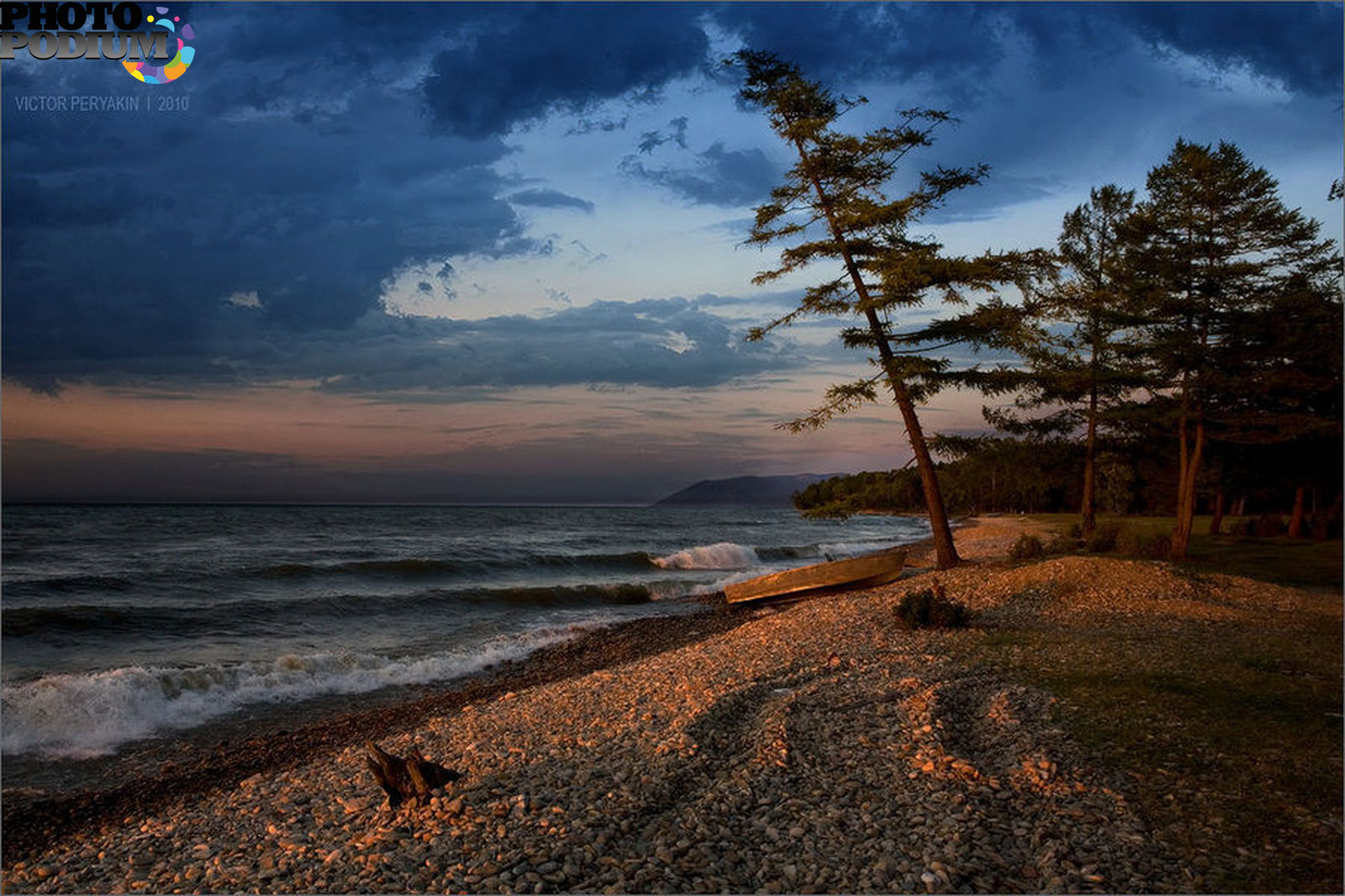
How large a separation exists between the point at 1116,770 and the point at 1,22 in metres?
14.6

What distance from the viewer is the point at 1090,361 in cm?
2667

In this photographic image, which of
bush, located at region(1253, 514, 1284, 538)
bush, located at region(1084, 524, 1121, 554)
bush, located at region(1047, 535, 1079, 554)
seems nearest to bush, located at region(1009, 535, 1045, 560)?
bush, located at region(1047, 535, 1079, 554)

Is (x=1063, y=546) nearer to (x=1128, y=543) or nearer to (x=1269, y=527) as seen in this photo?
(x=1128, y=543)

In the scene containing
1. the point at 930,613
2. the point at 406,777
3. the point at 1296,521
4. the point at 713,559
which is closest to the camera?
the point at 406,777

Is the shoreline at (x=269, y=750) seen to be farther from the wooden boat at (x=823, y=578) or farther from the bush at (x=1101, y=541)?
the bush at (x=1101, y=541)

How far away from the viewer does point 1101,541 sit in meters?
26.9

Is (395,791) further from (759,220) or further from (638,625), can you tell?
(759,220)

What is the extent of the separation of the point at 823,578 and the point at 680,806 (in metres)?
16.3

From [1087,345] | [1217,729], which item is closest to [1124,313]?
[1087,345]

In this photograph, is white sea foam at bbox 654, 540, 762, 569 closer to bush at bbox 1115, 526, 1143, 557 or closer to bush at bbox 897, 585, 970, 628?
bush at bbox 1115, 526, 1143, 557

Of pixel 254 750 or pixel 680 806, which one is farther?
pixel 254 750

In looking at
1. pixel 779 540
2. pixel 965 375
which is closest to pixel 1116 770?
pixel 965 375

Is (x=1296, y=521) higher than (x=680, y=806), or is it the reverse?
(x=1296, y=521)

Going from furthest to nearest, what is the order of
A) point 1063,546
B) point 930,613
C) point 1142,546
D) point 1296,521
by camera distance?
point 1296,521, point 1063,546, point 1142,546, point 930,613
